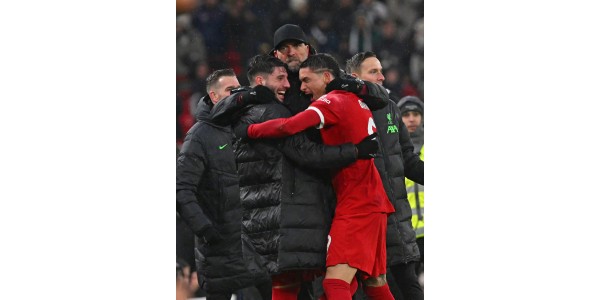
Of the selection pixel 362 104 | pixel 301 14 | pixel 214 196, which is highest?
pixel 301 14

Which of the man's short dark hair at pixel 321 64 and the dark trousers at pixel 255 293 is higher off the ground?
the man's short dark hair at pixel 321 64

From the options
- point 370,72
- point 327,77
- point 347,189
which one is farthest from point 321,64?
Answer: point 370,72

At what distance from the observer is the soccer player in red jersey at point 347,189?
15.2ft

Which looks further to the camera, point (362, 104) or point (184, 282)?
point (184, 282)

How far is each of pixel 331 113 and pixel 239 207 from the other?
983 mm

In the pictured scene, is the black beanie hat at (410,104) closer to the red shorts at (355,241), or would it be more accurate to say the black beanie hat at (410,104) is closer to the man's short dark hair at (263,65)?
the man's short dark hair at (263,65)

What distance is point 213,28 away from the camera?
217 inches

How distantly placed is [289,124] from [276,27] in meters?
1.03

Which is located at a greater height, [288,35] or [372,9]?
[372,9]

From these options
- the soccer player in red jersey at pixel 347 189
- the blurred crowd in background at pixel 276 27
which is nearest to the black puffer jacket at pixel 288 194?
the soccer player in red jersey at pixel 347 189

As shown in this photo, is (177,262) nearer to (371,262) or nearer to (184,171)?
(184,171)

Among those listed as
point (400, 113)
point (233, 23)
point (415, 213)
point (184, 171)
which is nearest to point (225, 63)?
point (233, 23)

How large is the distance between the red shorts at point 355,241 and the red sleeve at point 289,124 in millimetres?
475

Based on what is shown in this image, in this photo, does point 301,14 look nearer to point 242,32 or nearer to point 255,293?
point 242,32
